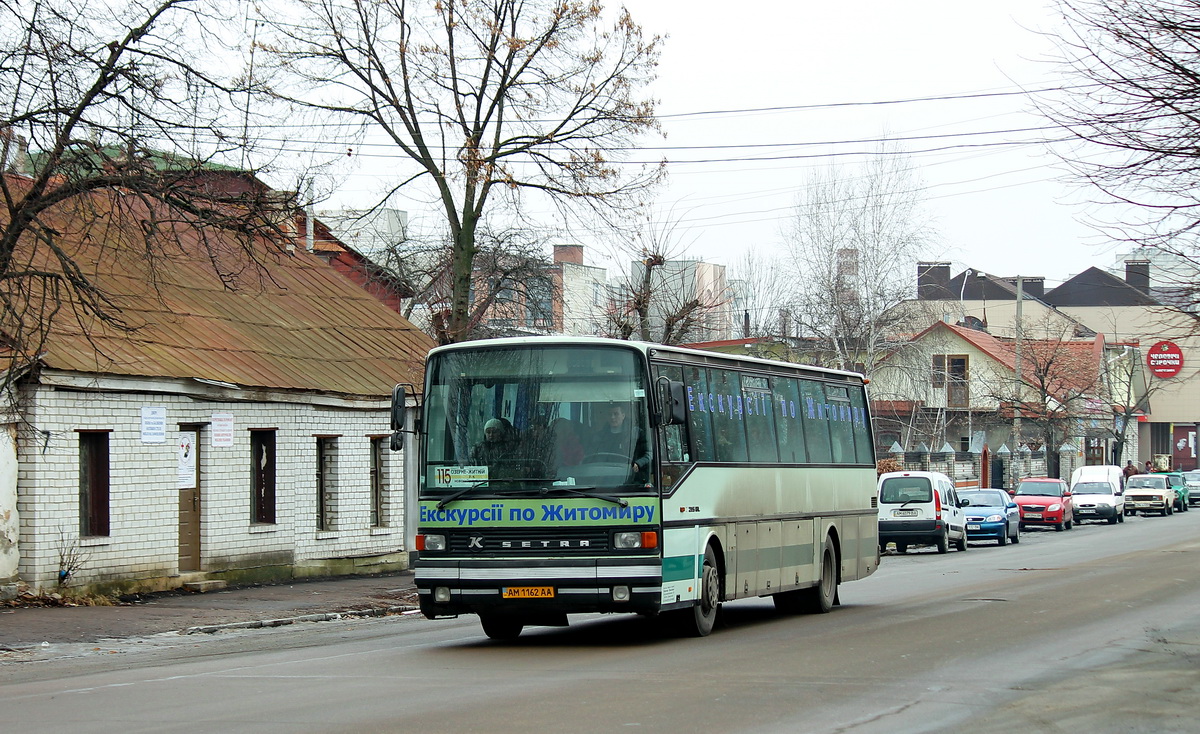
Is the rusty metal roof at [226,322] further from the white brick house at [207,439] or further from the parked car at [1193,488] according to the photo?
the parked car at [1193,488]

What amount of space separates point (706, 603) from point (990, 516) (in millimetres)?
26554

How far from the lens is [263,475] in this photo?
940 inches

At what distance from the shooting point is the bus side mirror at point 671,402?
44.8 feet

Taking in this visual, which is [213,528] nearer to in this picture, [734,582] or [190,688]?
[734,582]

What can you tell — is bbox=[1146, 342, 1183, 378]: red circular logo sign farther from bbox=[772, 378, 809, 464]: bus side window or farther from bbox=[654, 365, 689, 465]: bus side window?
bbox=[654, 365, 689, 465]: bus side window

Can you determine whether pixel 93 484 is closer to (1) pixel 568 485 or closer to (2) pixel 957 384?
(1) pixel 568 485

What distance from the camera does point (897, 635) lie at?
14875mm

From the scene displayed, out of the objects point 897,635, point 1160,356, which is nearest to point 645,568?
point 897,635

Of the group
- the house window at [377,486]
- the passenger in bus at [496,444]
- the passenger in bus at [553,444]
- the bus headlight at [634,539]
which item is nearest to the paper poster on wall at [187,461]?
the house window at [377,486]

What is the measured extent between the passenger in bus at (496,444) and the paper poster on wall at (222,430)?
31.2ft

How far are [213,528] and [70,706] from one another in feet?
41.0

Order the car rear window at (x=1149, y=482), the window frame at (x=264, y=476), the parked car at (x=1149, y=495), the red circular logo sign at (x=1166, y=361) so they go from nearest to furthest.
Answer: the window frame at (x=264, y=476) → the parked car at (x=1149, y=495) → the car rear window at (x=1149, y=482) → the red circular logo sign at (x=1166, y=361)

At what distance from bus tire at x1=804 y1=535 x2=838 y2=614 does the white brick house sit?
8.05m

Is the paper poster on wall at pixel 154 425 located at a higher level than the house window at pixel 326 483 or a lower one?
higher
